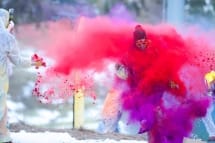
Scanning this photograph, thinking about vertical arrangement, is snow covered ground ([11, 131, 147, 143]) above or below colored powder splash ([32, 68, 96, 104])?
below

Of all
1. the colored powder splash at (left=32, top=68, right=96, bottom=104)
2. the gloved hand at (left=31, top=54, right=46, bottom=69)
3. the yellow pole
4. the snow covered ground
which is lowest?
the snow covered ground

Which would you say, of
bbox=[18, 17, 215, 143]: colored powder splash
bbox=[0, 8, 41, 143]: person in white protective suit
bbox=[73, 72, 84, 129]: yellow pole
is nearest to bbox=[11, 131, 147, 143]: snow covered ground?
bbox=[0, 8, 41, 143]: person in white protective suit

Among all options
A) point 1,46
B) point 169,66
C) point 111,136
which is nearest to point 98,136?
point 111,136

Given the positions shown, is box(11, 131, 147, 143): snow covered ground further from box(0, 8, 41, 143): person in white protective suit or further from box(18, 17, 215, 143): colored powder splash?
box(18, 17, 215, 143): colored powder splash

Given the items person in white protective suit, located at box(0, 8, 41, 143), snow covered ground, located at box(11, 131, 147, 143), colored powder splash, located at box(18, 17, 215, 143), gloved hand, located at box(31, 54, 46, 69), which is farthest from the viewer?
snow covered ground, located at box(11, 131, 147, 143)

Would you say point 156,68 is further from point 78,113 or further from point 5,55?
point 78,113

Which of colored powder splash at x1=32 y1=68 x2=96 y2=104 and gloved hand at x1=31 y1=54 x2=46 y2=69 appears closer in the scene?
colored powder splash at x1=32 y1=68 x2=96 y2=104

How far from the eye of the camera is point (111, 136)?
6516mm

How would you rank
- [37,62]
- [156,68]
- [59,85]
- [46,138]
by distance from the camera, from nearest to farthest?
1. [156,68]
2. [59,85]
3. [37,62]
4. [46,138]

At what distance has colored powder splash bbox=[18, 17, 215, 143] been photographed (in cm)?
452

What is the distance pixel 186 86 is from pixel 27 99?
3553 mm

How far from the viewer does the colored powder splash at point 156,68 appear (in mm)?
4523

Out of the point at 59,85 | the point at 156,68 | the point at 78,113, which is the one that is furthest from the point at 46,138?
the point at 156,68

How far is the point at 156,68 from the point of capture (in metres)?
4.49
